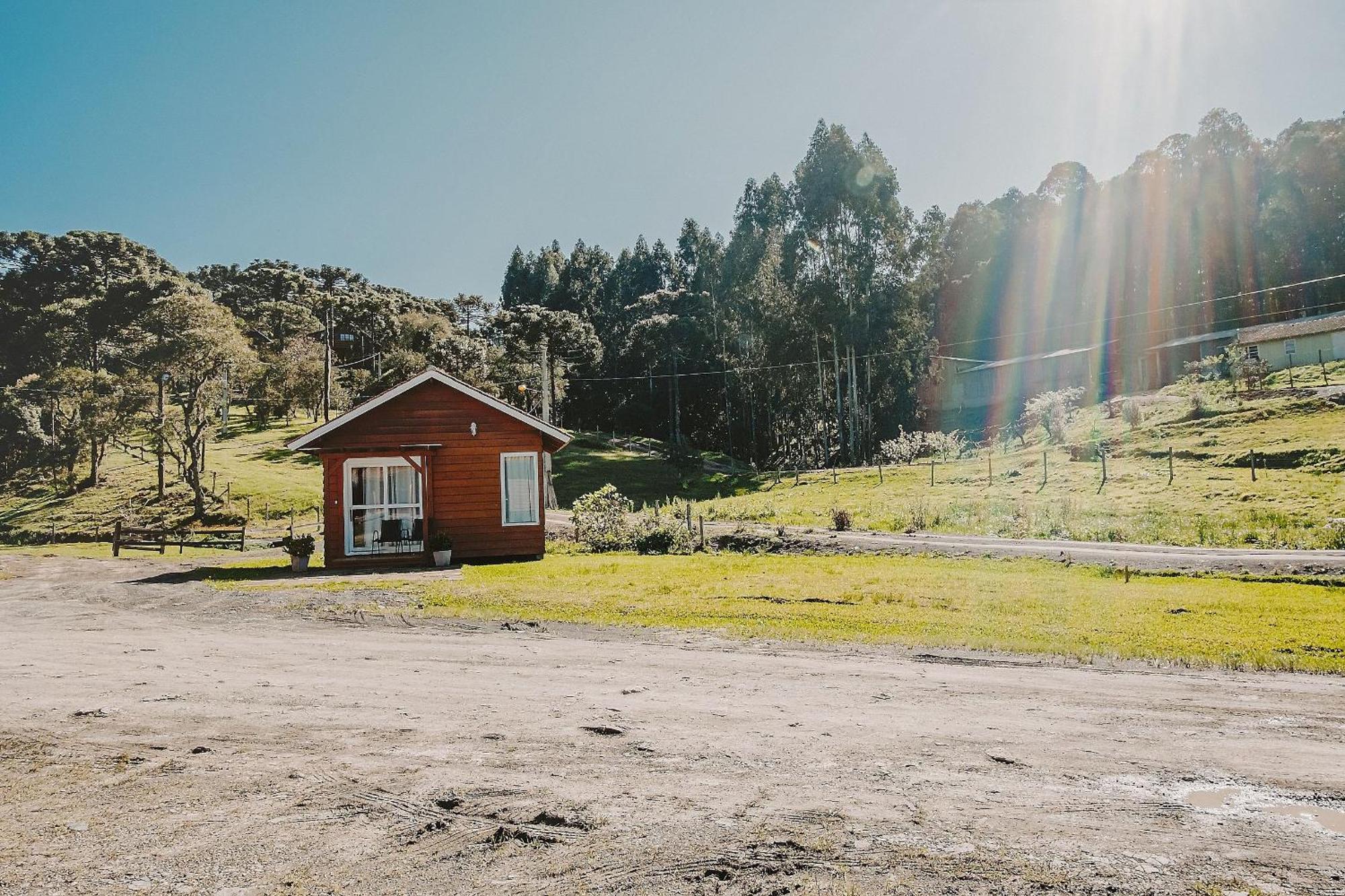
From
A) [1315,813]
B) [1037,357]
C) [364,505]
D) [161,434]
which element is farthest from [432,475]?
[1037,357]

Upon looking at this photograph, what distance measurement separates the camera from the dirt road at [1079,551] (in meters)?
16.2

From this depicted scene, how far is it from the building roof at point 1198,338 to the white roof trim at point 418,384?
179 ft

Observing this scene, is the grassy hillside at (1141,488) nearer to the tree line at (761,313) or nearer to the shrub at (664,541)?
the shrub at (664,541)

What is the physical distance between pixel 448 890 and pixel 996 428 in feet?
186

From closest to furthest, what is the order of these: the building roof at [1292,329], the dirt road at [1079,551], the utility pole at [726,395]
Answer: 1. the dirt road at [1079,551]
2. the building roof at [1292,329]
3. the utility pole at [726,395]

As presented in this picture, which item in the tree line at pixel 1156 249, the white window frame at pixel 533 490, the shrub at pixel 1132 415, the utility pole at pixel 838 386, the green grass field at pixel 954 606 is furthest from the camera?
the tree line at pixel 1156 249

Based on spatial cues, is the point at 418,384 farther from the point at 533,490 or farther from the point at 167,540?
the point at 167,540

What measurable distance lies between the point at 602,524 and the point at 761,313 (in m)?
30.0

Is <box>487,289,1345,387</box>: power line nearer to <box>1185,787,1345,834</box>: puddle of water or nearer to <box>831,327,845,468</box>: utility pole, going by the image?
<box>831,327,845,468</box>: utility pole

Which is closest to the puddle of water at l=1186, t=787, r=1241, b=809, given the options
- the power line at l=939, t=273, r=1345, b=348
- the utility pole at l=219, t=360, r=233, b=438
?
the utility pole at l=219, t=360, r=233, b=438

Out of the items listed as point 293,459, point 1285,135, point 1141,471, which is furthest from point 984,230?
point 293,459

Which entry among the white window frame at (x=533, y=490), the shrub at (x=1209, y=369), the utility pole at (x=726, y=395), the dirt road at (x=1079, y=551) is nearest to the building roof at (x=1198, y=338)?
the shrub at (x=1209, y=369)

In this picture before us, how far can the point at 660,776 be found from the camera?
546 centimetres

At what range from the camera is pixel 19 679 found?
8.30 meters
